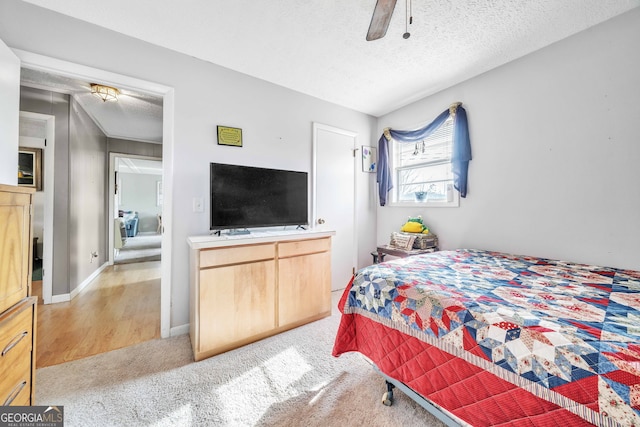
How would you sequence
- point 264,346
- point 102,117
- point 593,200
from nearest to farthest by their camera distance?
1. point 593,200
2. point 264,346
3. point 102,117

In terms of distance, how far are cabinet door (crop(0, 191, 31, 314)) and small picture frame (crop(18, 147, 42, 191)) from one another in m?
2.81

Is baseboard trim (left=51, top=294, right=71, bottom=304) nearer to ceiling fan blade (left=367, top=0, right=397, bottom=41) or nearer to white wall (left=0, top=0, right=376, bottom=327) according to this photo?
white wall (left=0, top=0, right=376, bottom=327)

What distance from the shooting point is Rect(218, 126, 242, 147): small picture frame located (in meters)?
2.40

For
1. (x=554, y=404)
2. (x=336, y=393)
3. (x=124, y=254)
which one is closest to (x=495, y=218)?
(x=554, y=404)

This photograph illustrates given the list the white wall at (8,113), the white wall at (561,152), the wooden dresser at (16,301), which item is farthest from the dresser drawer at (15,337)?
the white wall at (561,152)

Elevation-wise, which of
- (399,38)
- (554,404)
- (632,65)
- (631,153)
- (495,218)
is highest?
(399,38)

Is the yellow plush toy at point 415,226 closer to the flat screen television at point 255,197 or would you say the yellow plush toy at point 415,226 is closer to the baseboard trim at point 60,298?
the flat screen television at point 255,197

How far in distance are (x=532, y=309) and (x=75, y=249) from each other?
462 cm

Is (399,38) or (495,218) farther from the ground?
(399,38)

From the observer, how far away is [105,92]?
2750 millimetres

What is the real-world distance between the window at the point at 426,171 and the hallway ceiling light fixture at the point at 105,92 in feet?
11.7

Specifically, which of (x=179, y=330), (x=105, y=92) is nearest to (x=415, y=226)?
(x=179, y=330)

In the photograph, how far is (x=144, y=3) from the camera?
170cm

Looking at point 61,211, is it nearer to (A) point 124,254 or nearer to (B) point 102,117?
(B) point 102,117
